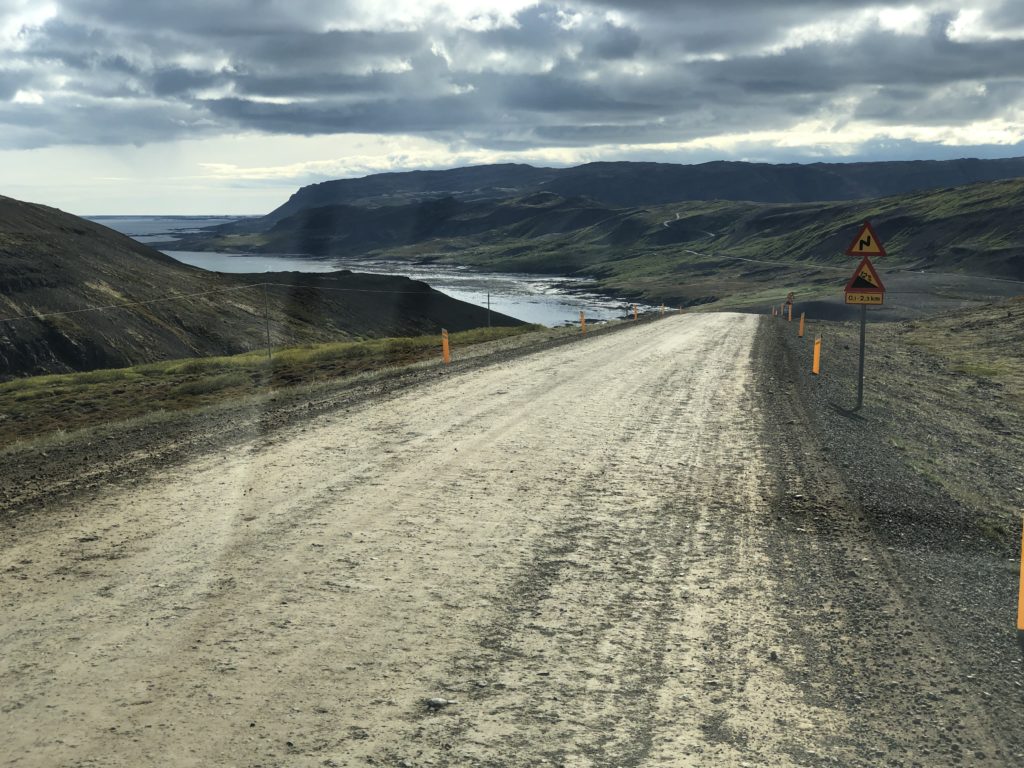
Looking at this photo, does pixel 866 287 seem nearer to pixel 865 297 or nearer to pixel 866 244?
pixel 865 297

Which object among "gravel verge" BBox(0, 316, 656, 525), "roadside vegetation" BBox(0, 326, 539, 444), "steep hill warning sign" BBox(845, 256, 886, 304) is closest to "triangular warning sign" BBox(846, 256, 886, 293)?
"steep hill warning sign" BBox(845, 256, 886, 304)

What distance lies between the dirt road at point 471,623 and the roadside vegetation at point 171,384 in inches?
477

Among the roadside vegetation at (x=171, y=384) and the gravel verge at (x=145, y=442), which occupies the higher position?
the gravel verge at (x=145, y=442)

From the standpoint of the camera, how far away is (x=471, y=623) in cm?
627

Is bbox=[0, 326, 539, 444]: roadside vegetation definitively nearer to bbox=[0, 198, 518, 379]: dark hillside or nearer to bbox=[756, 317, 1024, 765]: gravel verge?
bbox=[0, 198, 518, 379]: dark hillside

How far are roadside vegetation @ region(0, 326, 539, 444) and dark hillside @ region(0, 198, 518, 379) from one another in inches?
506

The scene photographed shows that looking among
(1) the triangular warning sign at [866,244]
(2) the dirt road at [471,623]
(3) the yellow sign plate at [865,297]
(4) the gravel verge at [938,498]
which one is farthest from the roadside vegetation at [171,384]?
(1) the triangular warning sign at [866,244]

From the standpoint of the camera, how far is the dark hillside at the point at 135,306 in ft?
149

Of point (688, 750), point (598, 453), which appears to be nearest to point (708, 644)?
point (688, 750)

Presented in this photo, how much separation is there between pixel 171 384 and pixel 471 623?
25.0 meters

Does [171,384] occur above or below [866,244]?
below

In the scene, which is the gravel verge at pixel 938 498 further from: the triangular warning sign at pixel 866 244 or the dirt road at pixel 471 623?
the triangular warning sign at pixel 866 244

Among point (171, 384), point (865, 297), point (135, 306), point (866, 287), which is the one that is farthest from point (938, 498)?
point (135, 306)

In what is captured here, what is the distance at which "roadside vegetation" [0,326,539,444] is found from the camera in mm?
23031
